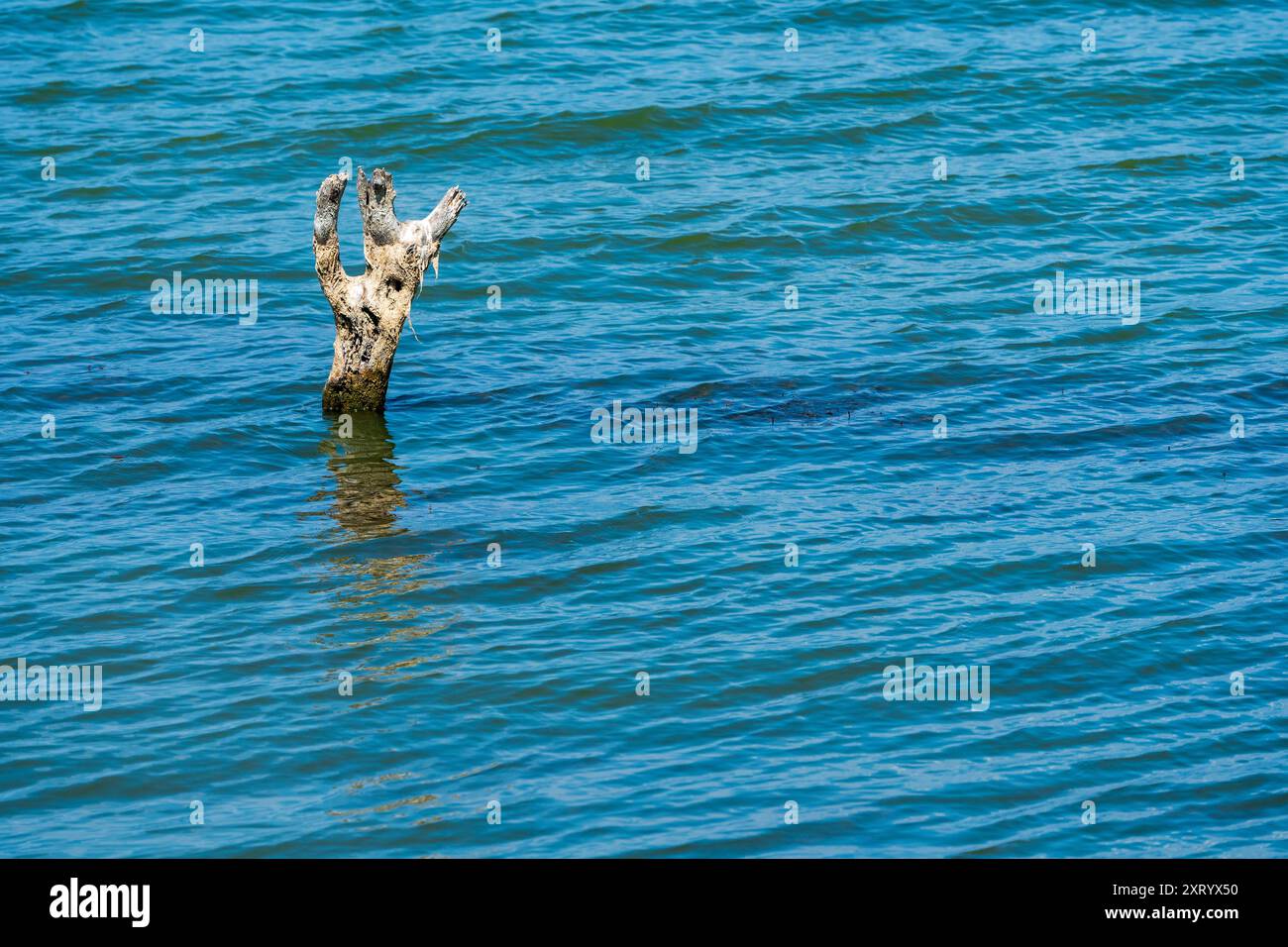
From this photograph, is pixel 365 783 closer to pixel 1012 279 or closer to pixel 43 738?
pixel 43 738

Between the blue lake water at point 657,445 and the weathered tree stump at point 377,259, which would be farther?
the weathered tree stump at point 377,259

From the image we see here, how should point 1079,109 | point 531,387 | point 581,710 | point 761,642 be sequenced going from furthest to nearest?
point 1079,109 < point 531,387 < point 761,642 < point 581,710

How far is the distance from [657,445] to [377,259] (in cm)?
345

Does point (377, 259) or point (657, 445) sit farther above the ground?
point (377, 259)

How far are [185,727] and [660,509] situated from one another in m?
5.27

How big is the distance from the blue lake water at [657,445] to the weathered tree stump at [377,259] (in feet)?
3.91

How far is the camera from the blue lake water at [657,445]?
10.7 m

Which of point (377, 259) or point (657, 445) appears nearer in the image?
point (377, 259)

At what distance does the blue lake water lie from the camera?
10.7m

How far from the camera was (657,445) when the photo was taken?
16641 mm

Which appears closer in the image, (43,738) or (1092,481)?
(43,738)

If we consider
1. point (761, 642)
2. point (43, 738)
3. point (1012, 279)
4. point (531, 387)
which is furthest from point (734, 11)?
point (43, 738)

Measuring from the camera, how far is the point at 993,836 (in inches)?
391

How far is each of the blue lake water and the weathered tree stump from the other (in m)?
1.19
